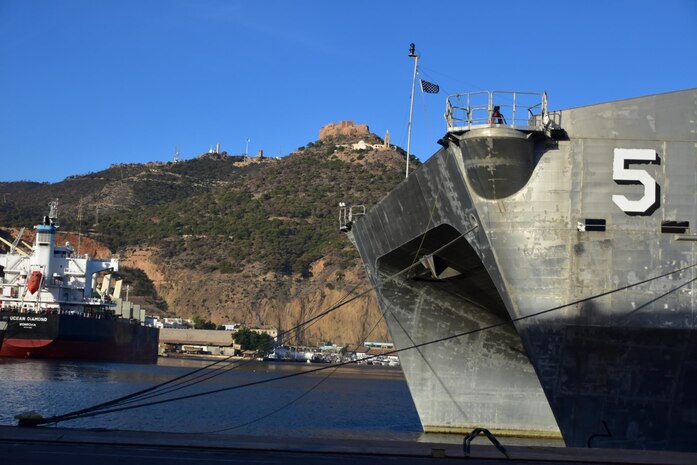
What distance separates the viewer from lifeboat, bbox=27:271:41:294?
77.3 meters

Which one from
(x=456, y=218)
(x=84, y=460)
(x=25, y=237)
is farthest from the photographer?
(x=25, y=237)

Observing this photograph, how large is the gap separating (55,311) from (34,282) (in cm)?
317

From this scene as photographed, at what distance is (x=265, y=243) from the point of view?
519 ft

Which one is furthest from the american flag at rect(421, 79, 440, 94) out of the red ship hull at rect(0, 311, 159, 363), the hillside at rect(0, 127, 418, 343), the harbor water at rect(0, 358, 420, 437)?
the hillside at rect(0, 127, 418, 343)

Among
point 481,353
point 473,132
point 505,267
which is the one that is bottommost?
point 481,353

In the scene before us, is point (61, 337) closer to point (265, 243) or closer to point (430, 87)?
point (430, 87)

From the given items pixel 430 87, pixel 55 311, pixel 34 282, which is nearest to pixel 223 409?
pixel 430 87

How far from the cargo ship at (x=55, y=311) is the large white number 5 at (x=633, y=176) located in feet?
205

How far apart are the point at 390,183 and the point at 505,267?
14633 cm

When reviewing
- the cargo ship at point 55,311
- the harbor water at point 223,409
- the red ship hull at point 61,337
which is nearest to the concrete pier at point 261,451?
the harbor water at point 223,409

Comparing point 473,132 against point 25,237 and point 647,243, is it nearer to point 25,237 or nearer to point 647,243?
point 647,243

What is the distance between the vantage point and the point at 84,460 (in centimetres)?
1270

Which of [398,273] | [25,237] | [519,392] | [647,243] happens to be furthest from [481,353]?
[25,237]

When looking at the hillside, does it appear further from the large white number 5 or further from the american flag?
the large white number 5
